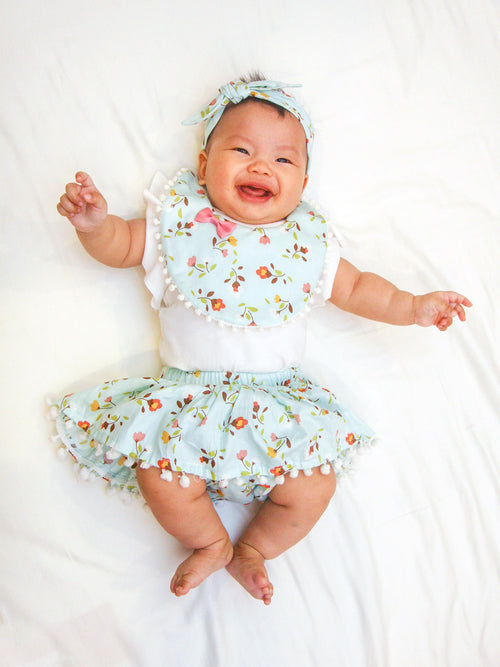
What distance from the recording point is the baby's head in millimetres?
1294

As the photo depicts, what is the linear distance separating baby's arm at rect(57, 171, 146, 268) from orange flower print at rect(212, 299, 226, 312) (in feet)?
0.63

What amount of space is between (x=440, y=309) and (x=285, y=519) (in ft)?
1.77

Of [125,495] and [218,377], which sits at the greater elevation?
[218,377]

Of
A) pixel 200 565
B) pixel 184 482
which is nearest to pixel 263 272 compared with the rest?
pixel 184 482

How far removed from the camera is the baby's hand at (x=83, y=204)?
1.13 meters

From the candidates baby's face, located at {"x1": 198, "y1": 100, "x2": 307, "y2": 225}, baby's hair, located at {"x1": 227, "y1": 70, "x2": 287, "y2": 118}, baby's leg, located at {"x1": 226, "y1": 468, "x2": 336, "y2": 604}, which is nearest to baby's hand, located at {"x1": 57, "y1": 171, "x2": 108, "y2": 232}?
baby's face, located at {"x1": 198, "y1": 100, "x2": 307, "y2": 225}

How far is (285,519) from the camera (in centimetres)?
124

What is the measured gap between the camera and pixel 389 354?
4.79ft

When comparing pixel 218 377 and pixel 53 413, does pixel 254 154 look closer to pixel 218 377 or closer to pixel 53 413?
pixel 218 377

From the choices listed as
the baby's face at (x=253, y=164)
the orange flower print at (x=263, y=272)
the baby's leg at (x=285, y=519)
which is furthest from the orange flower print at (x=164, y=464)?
the baby's face at (x=253, y=164)

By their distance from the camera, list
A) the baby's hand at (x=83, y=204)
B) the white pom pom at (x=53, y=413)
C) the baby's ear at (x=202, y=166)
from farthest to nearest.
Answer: the baby's ear at (x=202, y=166)
the white pom pom at (x=53, y=413)
the baby's hand at (x=83, y=204)

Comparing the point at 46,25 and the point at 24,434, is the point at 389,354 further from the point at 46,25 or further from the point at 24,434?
the point at 46,25

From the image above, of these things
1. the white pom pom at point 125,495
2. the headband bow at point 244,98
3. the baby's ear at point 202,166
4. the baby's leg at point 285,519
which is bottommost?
the baby's leg at point 285,519

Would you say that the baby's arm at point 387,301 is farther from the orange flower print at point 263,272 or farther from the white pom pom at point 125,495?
the white pom pom at point 125,495
